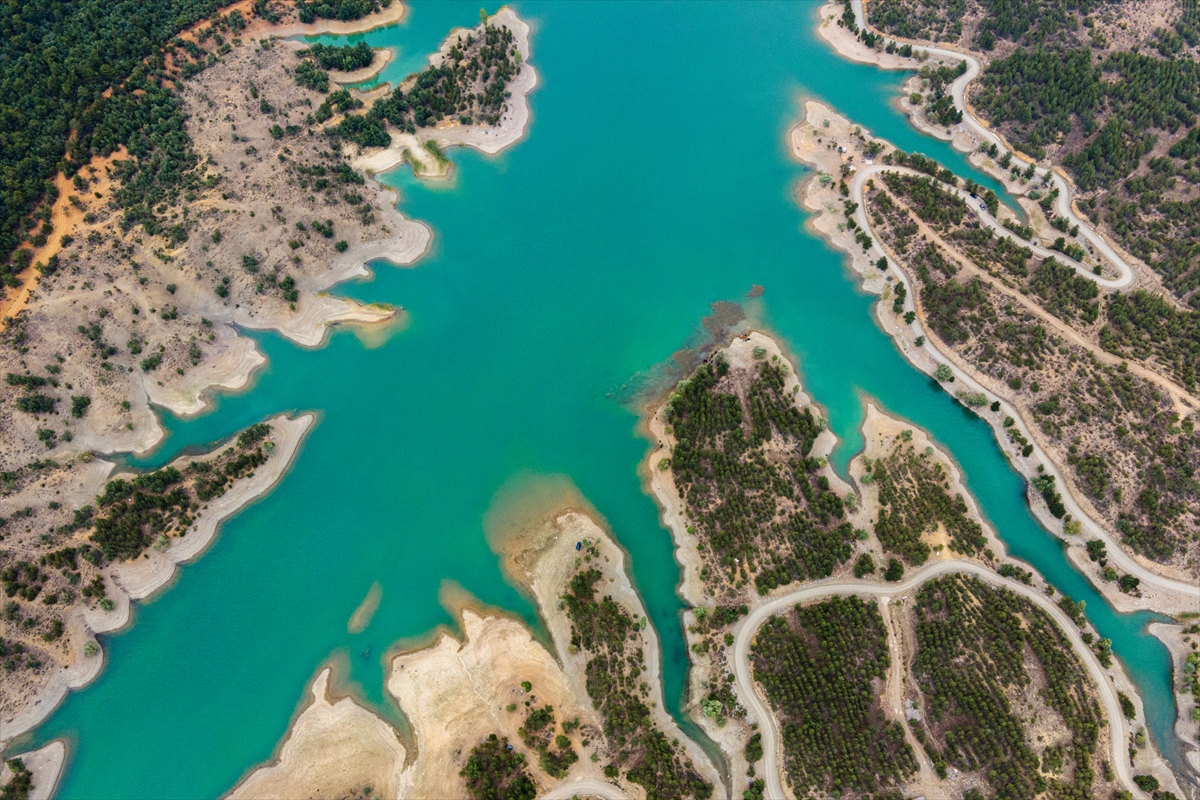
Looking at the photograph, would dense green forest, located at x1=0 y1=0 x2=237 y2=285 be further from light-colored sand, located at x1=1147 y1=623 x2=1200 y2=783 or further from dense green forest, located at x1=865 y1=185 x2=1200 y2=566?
light-colored sand, located at x1=1147 y1=623 x2=1200 y2=783

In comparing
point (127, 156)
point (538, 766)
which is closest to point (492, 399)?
point (538, 766)

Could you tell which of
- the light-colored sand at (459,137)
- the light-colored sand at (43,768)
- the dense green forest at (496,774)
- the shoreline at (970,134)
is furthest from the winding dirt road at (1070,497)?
the light-colored sand at (43,768)

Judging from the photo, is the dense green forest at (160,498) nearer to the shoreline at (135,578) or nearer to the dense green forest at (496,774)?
the shoreline at (135,578)

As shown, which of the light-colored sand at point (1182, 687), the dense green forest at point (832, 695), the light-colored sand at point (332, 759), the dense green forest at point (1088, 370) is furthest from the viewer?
the dense green forest at point (1088, 370)

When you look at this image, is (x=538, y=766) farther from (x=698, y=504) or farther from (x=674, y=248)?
(x=674, y=248)

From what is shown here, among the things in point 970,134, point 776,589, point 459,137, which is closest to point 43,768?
point 776,589

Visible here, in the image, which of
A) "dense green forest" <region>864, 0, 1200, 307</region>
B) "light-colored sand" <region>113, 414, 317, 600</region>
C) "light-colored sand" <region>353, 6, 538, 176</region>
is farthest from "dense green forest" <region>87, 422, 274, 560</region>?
"dense green forest" <region>864, 0, 1200, 307</region>
